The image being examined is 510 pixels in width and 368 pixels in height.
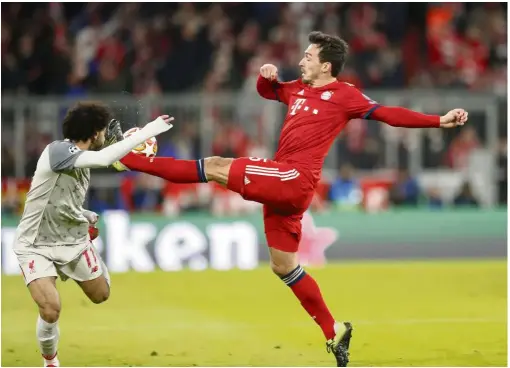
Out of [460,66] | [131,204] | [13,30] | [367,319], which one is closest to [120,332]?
[367,319]

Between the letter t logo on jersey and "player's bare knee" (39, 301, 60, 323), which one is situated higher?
the letter t logo on jersey

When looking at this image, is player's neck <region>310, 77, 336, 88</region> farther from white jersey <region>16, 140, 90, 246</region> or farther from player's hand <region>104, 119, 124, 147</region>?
white jersey <region>16, 140, 90, 246</region>

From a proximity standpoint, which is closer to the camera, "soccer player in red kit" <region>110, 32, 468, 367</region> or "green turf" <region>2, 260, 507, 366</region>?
"soccer player in red kit" <region>110, 32, 468, 367</region>

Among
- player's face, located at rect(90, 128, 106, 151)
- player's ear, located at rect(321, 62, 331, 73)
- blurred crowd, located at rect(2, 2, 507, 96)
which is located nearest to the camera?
player's face, located at rect(90, 128, 106, 151)

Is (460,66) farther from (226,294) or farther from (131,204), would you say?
(226,294)

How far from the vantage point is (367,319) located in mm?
10484

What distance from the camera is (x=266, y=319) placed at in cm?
1061

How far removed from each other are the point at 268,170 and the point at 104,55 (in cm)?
1083

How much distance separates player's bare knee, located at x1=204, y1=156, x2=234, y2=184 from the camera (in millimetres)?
7633

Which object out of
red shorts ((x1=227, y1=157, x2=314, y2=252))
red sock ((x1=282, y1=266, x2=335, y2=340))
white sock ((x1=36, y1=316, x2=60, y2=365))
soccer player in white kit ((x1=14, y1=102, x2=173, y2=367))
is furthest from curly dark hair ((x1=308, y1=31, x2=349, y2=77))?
white sock ((x1=36, y1=316, x2=60, y2=365))

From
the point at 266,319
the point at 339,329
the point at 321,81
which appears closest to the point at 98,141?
the point at 321,81

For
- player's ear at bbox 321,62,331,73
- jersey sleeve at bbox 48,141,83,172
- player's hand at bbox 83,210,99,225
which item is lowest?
player's hand at bbox 83,210,99,225

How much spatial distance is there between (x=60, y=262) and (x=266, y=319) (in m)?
3.67

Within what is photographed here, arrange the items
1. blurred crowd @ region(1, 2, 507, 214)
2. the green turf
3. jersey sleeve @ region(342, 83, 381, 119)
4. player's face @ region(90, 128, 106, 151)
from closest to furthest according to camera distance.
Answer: player's face @ region(90, 128, 106, 151) → jersey sleeve @ region(342, 83, 381, 119) → the green turf → blurred crowd @ region(1, 2, 507, 214)
